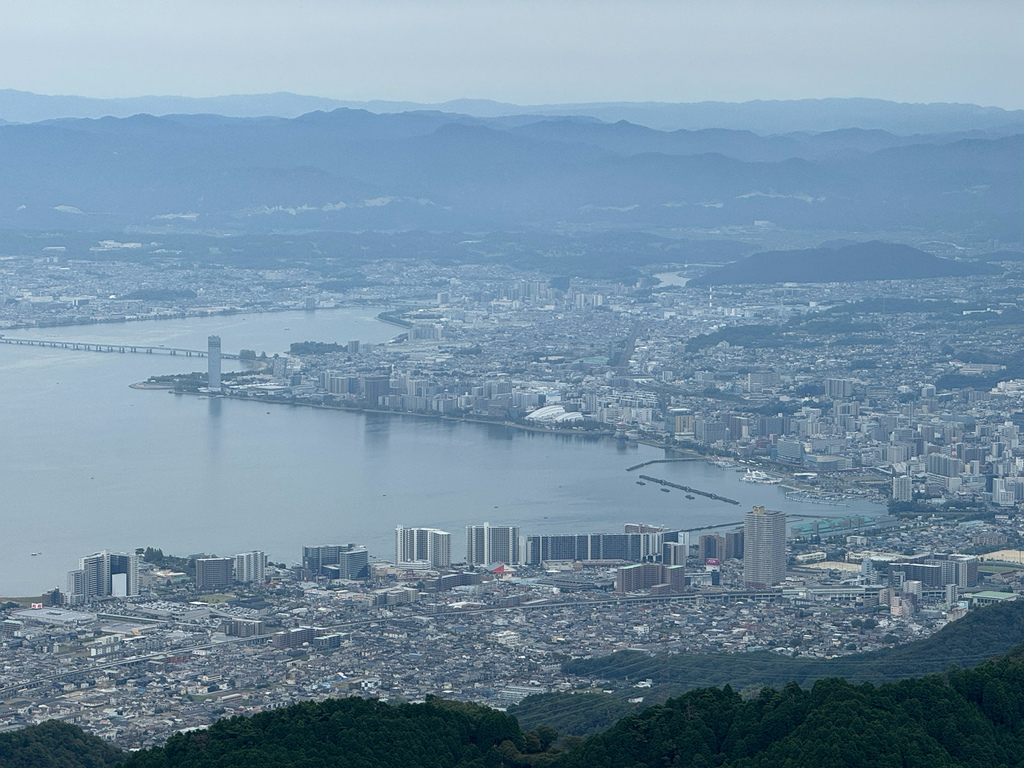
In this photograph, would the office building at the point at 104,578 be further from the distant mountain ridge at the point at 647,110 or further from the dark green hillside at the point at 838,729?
the distant mountain ridge at the point at 647,110

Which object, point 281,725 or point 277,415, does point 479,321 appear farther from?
point 281,725

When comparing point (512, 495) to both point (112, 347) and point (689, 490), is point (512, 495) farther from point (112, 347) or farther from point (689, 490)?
point (112, 347)

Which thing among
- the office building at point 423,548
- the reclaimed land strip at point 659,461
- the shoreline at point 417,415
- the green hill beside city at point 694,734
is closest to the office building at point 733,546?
the office building at point 423,548

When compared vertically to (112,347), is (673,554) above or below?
below

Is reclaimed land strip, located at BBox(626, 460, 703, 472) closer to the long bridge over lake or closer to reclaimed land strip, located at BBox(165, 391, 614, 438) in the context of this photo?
reclaimed land strip, located at BBox(165, 391, 614, 438)

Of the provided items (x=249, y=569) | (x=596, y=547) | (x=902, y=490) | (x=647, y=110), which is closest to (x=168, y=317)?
(x=902, y=490)
